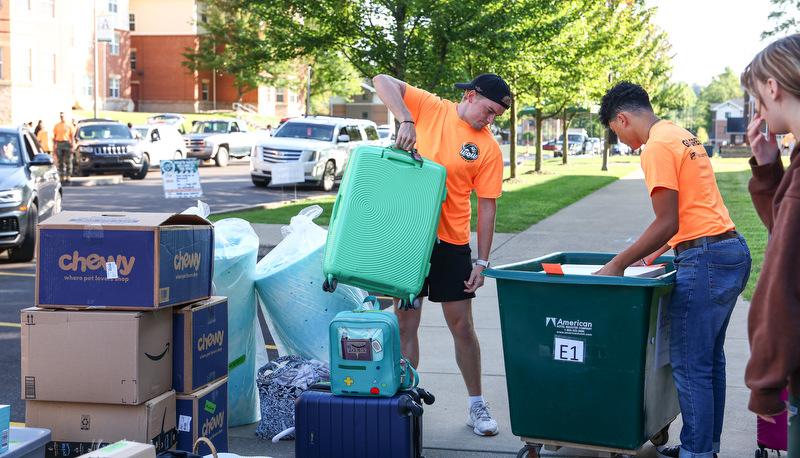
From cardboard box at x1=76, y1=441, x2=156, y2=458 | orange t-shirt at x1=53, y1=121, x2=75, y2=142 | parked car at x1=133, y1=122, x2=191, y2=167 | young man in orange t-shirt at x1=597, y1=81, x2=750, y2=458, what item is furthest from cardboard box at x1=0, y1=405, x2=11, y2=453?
parked car at x1=133, y1=122, x2=191, y2=167

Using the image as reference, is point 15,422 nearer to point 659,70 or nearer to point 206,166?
point 206,166

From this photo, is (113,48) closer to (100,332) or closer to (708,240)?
(100,332)

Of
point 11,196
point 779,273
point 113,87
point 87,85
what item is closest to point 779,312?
point 779,273

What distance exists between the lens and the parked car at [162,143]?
2756cm

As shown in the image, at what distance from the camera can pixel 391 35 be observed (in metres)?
15.3

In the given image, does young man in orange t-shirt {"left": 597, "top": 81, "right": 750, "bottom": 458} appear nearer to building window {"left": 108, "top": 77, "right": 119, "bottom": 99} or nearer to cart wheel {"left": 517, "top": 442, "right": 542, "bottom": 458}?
cart wheel {"left": 517, "top": 442, "right": 542, "bottom": 458}

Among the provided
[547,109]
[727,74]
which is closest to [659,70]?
[547,109]

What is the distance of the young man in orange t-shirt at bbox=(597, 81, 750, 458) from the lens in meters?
3.67

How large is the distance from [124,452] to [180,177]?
11779mm

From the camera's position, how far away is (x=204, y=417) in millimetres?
3947

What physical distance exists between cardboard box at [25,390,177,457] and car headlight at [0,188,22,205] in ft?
22.7

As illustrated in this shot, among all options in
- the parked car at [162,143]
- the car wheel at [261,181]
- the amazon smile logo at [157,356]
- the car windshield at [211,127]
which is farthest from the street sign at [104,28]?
the amazon smile logo at [157,356]

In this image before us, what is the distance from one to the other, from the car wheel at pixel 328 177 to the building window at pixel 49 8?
3511cm

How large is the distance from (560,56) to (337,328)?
20015 mm
